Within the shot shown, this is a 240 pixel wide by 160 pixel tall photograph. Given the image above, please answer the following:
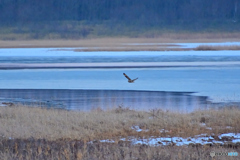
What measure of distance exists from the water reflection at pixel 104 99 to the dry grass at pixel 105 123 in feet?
6.67

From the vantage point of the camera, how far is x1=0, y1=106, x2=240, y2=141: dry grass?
905 centimetres

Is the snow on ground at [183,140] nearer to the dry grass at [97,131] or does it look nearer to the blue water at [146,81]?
the dry grass at [97,131]

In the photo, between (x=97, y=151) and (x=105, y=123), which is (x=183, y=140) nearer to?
(x=97, y=151)

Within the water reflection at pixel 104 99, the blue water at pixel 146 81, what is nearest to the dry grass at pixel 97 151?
the water reflection at pixel 104 99

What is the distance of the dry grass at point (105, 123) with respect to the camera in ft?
29.7

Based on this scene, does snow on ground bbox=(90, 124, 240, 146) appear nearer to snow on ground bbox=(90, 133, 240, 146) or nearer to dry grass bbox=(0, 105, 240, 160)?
snow on ground bbox=(90, 133, 240, 146)

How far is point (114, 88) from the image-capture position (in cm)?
1819

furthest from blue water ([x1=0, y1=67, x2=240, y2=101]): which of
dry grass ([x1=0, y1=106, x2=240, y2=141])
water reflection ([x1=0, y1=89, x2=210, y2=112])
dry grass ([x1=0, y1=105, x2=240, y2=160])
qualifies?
dry grass ([x1=0, y1=105, x2=240, y2=160])

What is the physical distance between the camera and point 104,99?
1510cm

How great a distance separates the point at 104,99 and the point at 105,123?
17.2 feet

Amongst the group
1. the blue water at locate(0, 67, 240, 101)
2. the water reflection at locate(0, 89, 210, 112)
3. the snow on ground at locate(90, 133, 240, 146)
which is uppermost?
the blue water at locate(0, 67, 240, 101)

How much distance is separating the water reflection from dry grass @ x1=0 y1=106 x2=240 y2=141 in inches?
80.1

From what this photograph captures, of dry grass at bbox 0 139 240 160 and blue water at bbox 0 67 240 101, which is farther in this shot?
blue water at bbox 0 67 240 101

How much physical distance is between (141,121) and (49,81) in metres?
12.0
